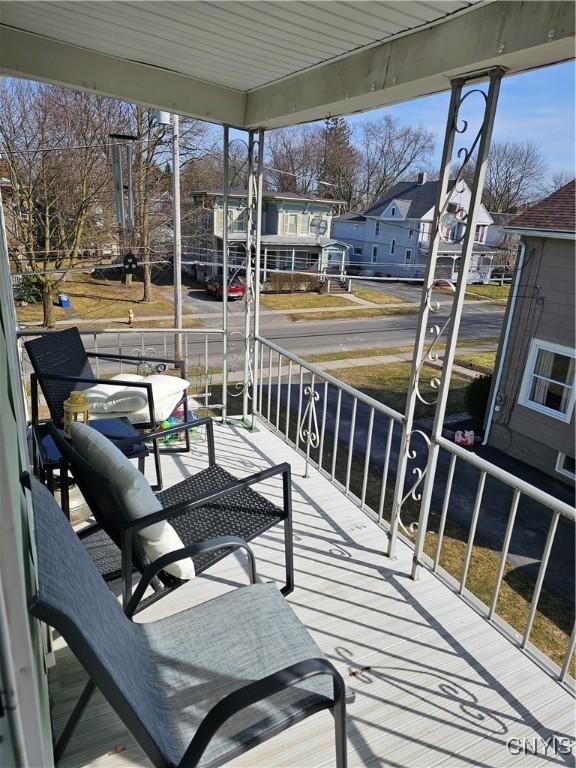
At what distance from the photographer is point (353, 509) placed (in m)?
3.06

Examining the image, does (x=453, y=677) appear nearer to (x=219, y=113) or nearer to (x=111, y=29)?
(x=111, y=29)

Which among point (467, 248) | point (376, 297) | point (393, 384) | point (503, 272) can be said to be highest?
point (467, 248)

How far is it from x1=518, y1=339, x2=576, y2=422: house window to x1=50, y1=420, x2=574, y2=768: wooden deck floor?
7.13 metres

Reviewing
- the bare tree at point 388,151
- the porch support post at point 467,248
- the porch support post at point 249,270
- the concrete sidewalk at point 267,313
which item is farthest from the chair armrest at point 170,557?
the concrete sidewalk at point 267,313

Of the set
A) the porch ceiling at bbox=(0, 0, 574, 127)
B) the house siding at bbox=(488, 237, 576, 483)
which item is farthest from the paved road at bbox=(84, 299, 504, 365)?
the porch ceiling at bbox=(0, 0, 574, 127)

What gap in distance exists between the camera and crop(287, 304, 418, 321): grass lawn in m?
17.6

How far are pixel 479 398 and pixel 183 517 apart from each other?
8991mm

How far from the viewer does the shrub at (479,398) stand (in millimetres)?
9969

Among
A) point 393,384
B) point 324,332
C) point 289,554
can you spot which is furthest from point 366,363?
point 289,554

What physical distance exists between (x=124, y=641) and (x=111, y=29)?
2515 millimetres

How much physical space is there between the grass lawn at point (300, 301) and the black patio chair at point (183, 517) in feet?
53.5

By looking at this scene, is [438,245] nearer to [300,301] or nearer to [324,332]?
[324,332]

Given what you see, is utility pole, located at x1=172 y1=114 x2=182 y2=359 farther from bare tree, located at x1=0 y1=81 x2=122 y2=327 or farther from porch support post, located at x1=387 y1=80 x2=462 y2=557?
porch support post, located at x1=387 y1=80 x2=462 y2=557

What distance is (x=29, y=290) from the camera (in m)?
13.9
